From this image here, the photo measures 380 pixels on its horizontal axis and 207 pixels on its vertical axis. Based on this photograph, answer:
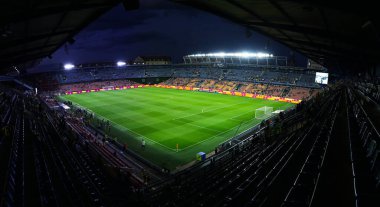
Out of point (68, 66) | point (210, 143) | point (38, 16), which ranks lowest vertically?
point (210, 143)

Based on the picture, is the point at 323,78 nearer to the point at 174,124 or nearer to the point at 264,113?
the point at 264,113

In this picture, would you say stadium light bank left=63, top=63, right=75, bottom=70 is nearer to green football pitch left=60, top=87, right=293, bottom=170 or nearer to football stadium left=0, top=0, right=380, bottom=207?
green football pitch left=60, top=87, right=293, bottom=170

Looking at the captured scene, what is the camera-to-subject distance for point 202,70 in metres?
82.7

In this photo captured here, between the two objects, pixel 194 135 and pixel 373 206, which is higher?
pixel 373 206

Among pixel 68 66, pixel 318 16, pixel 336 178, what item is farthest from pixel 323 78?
pixel 68 66

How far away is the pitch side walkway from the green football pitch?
42.8 feet

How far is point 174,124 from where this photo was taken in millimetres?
31844

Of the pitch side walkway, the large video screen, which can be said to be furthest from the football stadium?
the large video screen

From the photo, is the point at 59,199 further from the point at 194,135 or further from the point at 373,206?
the point at 194,135

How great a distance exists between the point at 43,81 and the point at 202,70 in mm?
49477

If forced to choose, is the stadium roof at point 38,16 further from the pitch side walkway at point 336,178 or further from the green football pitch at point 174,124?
the green football pitch at point 174,124

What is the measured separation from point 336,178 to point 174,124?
26221 mm

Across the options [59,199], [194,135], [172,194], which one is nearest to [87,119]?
[194,135]

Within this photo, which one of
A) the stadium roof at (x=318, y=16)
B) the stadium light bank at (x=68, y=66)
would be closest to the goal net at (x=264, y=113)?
the stadium roof at (x=318, y=16)
